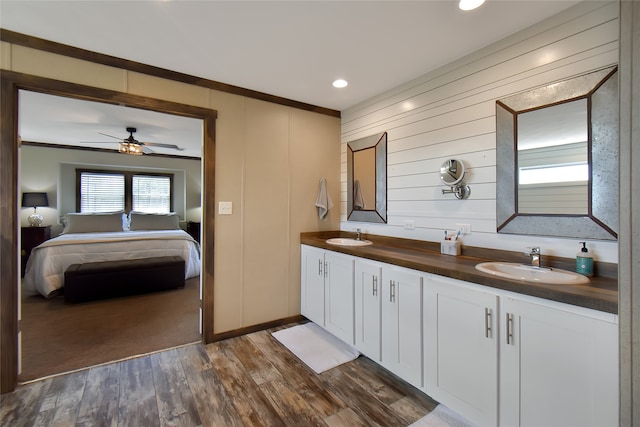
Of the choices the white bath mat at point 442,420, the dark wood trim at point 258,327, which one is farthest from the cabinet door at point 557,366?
the dark wood trim at point 258,327

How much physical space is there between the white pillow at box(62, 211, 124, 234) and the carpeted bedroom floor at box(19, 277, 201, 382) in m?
1.71

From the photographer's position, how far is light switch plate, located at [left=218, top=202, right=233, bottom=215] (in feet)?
9.05

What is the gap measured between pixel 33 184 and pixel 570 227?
8.23 metres

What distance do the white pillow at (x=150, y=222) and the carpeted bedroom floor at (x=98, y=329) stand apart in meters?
2.17

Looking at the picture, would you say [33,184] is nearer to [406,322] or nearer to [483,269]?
[406,322]

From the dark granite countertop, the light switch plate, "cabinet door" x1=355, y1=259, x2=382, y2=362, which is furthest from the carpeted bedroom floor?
the dark granite countertop

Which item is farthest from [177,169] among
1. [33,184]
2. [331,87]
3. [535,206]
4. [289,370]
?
[535,206]

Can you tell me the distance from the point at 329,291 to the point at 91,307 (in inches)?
123

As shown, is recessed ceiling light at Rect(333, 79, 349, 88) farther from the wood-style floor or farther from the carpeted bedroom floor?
the carpeted bedroom floor

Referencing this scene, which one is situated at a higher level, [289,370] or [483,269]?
[483,269]

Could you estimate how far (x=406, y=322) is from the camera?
1988 millimetres

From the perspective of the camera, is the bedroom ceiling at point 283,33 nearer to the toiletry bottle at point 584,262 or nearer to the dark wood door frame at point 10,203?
the dark wood door frame at point 10,203

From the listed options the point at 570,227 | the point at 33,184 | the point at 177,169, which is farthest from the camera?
the point at 177,169

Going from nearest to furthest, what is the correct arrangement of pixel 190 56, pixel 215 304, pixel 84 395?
pixel 84 395 → pixel 190 56 → pixel 215 304
